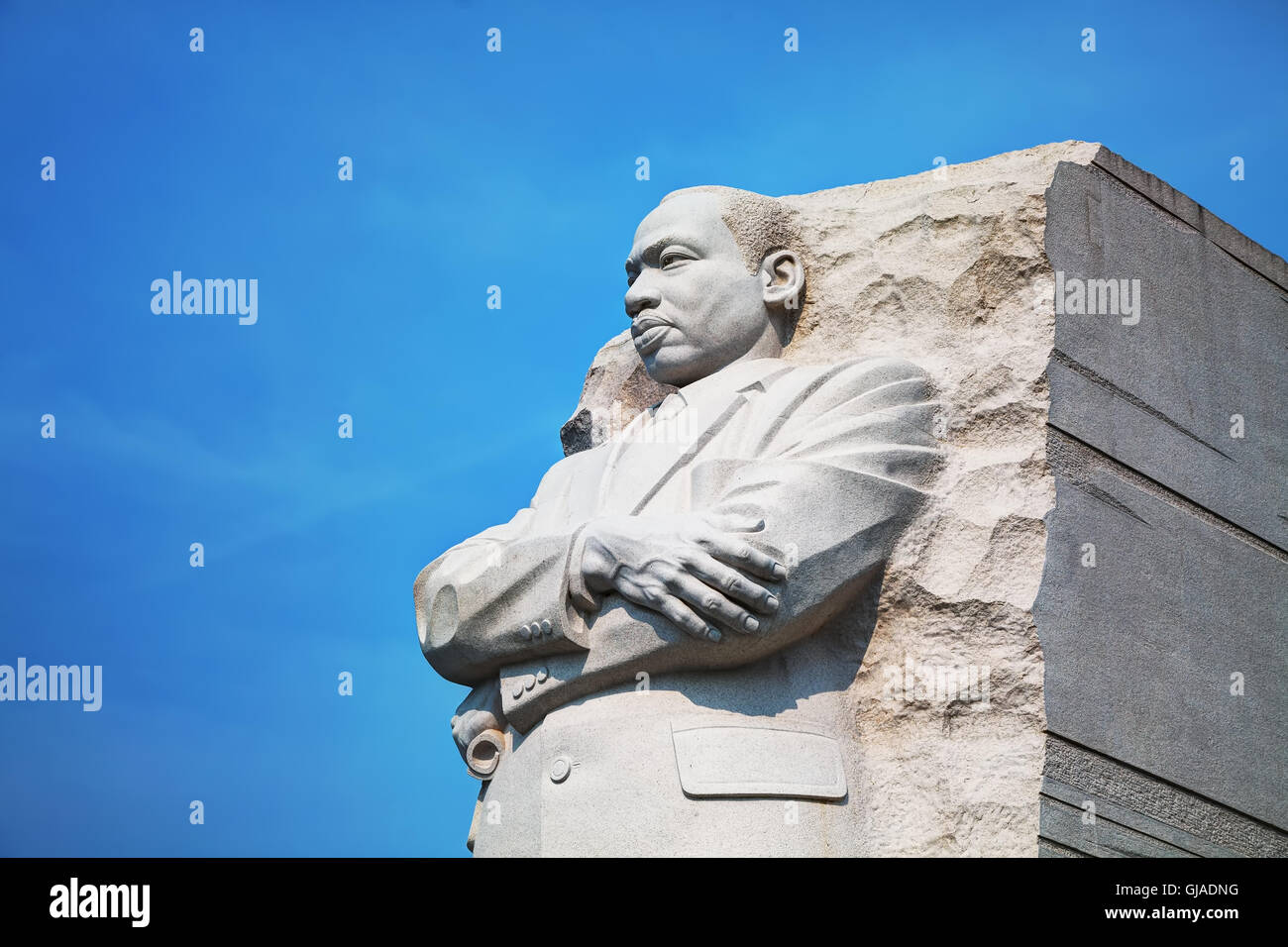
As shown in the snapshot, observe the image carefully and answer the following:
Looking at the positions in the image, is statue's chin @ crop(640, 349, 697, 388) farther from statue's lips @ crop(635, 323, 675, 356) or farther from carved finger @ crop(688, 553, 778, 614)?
carved finger @ crop(688, 553, 778, 614)

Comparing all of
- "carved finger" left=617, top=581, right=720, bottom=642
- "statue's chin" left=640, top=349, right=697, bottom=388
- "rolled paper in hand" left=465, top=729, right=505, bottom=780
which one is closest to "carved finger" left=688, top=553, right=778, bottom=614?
"carved finger" left=617, top=581, right=720, bottom=642

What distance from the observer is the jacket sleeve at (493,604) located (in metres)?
6.29

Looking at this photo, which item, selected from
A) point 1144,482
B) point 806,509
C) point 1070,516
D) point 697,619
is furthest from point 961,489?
point 697,619

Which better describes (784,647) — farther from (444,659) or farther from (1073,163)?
(1073,163)

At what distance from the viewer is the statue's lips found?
23.5 feet

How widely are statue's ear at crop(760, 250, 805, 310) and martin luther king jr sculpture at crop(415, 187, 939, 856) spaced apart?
28cm

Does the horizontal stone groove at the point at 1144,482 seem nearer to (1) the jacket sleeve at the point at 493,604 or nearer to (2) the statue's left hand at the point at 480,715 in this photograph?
(1) the jacket sleeve at the point at 493,604

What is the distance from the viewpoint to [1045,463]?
6.41 m

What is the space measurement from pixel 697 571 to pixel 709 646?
296 mm

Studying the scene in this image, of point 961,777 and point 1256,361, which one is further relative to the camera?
point 1256,361

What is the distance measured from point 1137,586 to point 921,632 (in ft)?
2.98

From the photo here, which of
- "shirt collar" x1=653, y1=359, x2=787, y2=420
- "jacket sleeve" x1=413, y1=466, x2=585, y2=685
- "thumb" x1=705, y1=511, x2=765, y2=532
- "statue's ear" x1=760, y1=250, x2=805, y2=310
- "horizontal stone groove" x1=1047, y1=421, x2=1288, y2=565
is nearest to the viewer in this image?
"thumb" x1=705, y1=511, x2=765, y2=532

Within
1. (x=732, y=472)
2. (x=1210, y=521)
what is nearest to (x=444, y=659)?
(x=732, y=472)

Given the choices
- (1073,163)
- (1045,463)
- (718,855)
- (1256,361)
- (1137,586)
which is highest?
(1073,163)
